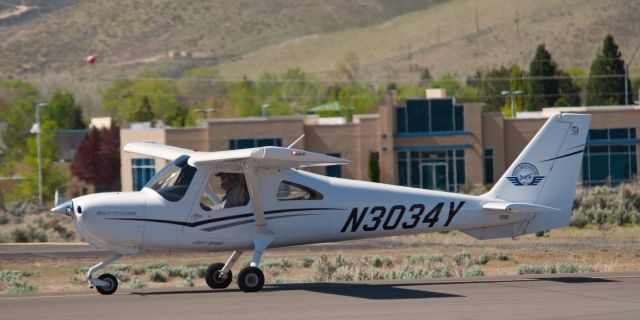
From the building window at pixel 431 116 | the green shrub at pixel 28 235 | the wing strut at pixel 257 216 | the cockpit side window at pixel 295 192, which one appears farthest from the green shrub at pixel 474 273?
the building window at pixel 431 116

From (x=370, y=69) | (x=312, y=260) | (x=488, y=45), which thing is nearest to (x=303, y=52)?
(x=370, y=69)

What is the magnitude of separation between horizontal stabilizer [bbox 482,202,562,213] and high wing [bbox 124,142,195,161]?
15.7ft

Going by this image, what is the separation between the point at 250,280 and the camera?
1842 centimetres

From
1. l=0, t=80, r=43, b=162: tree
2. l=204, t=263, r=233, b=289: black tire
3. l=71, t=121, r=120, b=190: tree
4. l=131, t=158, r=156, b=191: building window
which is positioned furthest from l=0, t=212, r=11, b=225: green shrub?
l=0, t=80, r=43, b=162: tree

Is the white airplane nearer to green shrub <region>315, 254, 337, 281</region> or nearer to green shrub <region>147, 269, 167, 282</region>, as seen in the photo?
green shrub <region>315, 254, 337, 281</region>


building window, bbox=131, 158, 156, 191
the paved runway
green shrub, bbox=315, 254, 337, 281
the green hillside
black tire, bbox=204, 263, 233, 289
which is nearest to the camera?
the paved runway

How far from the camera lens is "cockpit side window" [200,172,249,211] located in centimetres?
1869

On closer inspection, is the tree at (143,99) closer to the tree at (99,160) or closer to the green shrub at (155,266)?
the tree at (99,160)

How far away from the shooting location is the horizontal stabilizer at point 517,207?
19.4 metres

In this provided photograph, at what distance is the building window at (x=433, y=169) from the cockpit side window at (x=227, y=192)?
157ft

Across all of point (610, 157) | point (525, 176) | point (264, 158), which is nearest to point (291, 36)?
point (610, 157)

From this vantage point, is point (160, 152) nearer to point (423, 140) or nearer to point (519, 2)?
point (423, 140)

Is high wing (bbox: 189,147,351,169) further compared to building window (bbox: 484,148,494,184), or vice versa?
building window (bbox: 484,148,494,184)

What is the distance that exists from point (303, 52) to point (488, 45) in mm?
26296
